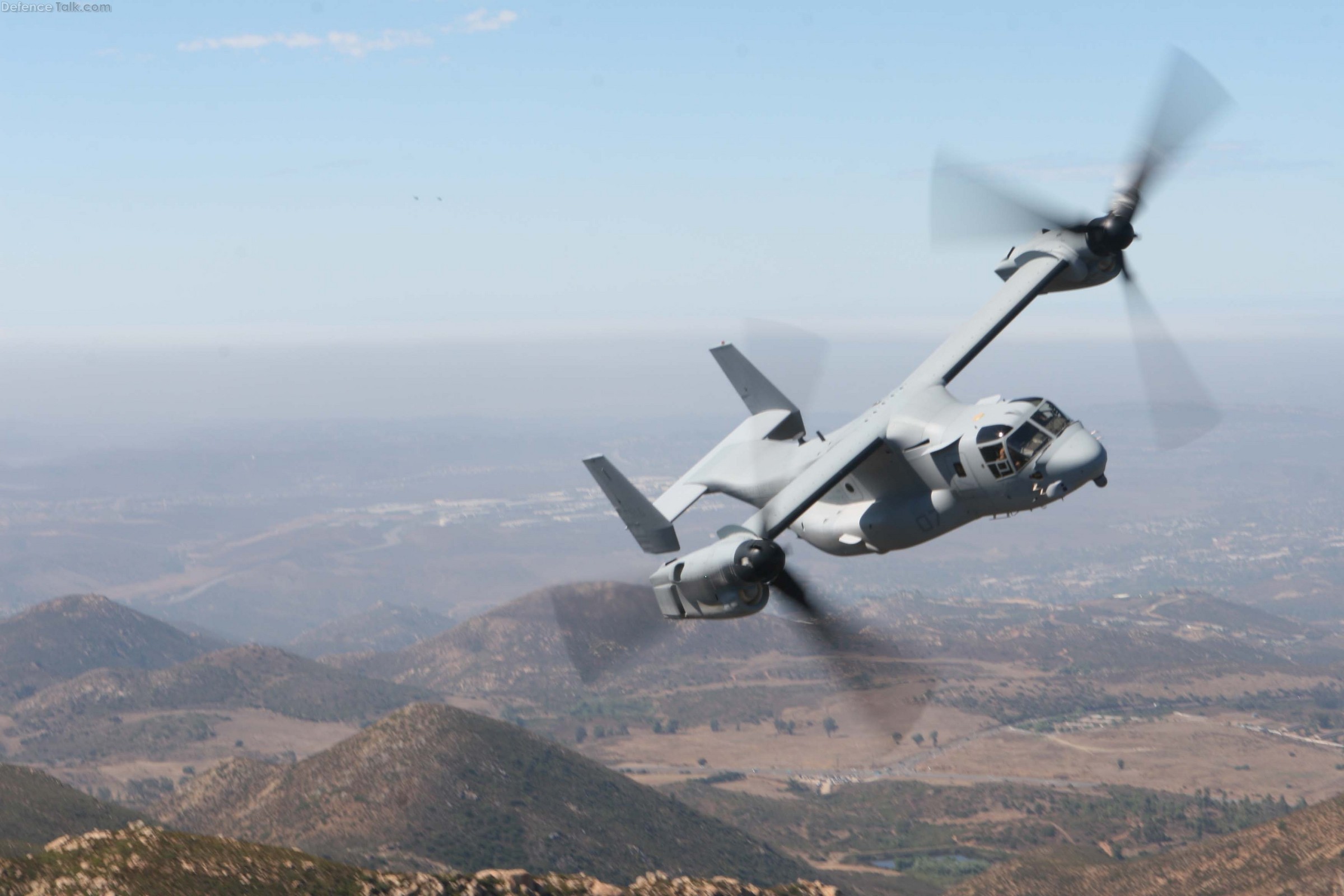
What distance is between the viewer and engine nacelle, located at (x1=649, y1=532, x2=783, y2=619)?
153 feet

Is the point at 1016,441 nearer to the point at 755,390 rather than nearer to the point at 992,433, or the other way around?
the point at 992,433

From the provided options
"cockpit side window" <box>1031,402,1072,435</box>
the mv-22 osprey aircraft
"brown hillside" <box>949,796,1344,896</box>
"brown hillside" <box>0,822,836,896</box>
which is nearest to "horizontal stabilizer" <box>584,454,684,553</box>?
the mv-22 osprey aircraft

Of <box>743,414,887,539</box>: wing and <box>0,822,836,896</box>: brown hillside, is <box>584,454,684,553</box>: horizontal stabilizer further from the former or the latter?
<box>0,822,836,896</box>: brown hillside

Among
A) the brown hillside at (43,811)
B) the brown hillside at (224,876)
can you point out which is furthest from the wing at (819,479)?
the brown hillside at (43,811)

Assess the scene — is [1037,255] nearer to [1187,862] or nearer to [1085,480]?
[1085,480]

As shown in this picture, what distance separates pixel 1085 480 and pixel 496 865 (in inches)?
6327

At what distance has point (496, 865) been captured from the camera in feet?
612

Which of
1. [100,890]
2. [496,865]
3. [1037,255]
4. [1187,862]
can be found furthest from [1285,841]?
[100,890]

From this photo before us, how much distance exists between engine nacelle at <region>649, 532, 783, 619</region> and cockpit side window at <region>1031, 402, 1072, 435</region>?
10.5 meters

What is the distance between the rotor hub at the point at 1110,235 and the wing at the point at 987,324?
1486mm

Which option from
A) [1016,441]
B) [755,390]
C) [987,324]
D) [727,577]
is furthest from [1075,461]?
[755,390]

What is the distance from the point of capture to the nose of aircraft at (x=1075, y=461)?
4369 centimetres

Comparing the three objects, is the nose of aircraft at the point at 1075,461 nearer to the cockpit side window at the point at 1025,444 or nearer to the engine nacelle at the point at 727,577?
the cockpit side window at the point at 1025,444

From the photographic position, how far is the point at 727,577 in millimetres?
46812
